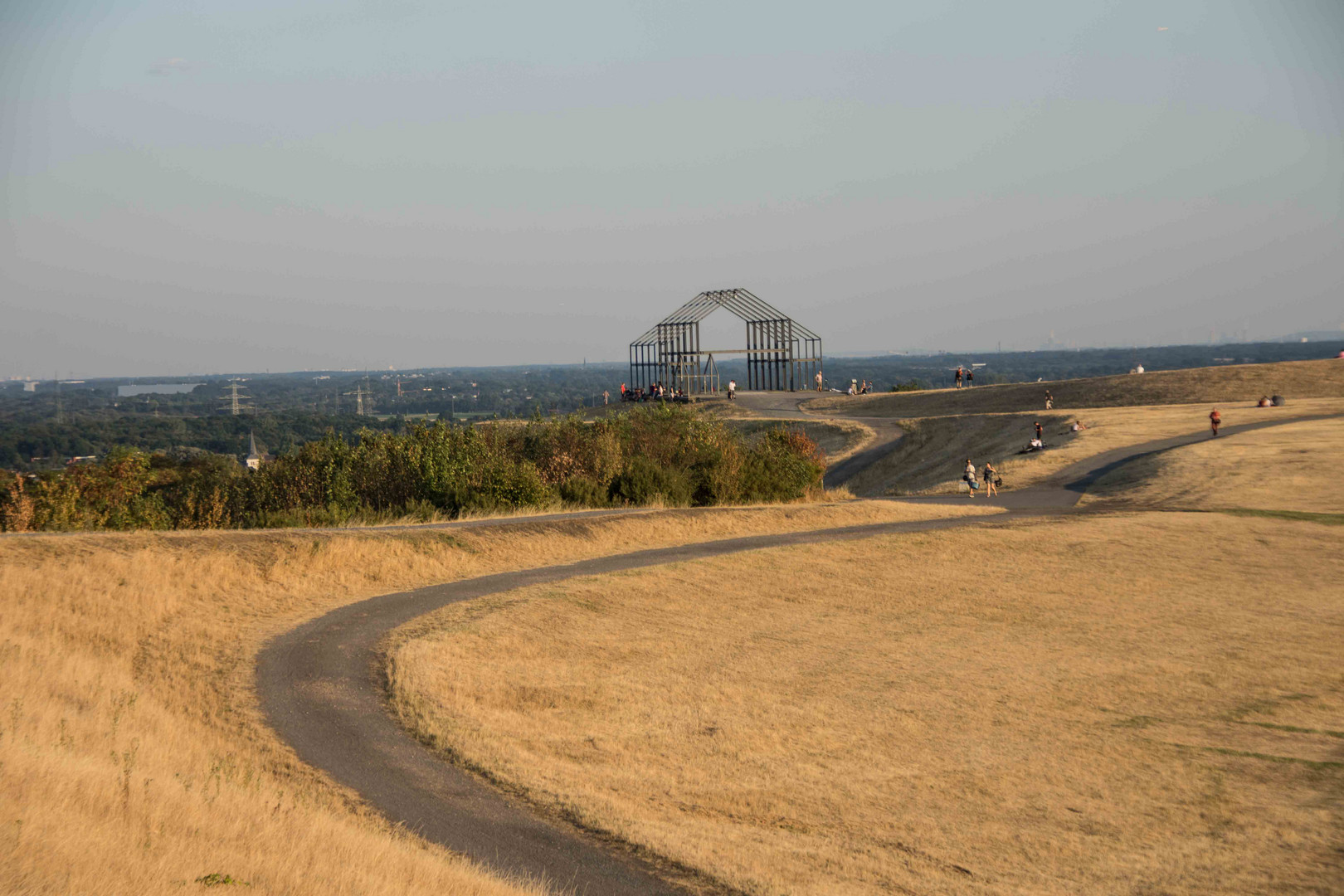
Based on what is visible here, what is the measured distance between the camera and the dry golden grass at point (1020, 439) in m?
40.7

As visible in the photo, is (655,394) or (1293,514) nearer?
Answer: (1293,514)

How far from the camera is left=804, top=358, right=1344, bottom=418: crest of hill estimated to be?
56.4m

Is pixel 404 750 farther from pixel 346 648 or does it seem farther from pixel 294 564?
pixel 294 564

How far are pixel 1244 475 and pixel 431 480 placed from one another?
26751 mm

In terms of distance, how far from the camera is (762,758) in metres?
11.9

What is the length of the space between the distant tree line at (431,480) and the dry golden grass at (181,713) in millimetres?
5315

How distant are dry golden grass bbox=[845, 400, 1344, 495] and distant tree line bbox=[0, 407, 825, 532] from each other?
9.85 metres

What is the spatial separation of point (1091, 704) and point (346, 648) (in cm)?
1112

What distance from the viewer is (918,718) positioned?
45.6 ft

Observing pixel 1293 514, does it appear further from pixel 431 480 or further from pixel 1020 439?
pixel 431 480

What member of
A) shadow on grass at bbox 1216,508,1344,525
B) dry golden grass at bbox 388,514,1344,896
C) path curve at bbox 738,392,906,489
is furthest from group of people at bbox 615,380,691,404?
dry golden grass at bbox 388,514,1344,896

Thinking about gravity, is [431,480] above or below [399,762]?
above

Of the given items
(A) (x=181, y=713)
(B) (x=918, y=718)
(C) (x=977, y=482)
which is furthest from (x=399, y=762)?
(C) (x=977, y=482)

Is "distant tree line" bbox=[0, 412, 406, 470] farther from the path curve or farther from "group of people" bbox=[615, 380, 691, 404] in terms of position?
the path curve
